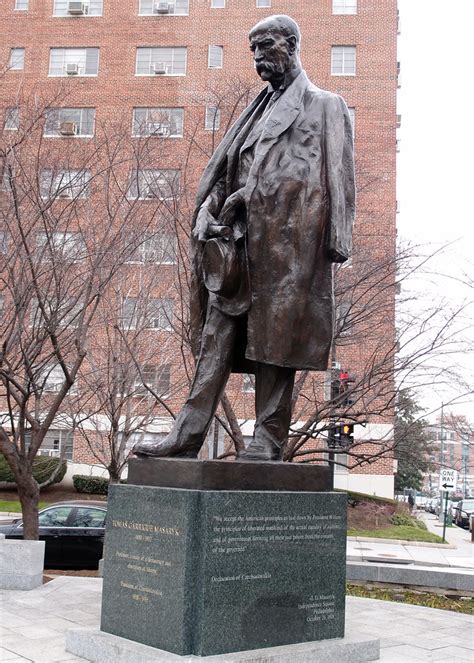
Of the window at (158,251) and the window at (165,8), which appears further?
the window at (165,8)

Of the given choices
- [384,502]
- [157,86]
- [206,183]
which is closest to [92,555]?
[206,183]

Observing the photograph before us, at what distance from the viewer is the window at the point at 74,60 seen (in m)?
39.3

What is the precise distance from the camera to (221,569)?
4.89m

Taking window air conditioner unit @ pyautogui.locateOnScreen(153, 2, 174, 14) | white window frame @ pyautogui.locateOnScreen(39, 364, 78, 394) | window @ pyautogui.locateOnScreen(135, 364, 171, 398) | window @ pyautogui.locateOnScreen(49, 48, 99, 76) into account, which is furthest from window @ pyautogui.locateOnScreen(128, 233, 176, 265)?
window air conditioner unit @ pyautogui.locateOnScreen(153, 2, 174, 14)

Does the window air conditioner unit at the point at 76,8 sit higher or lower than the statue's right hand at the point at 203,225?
higher

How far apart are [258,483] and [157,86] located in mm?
35292

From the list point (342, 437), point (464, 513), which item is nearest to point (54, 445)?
point (464, 513)

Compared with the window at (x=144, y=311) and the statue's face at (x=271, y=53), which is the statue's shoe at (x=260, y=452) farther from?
the window at (x=144, y=311)

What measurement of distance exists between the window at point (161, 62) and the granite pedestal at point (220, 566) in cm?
3530

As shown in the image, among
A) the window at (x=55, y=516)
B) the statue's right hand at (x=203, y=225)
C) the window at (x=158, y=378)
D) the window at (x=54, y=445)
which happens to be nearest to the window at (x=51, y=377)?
the window at (x=158, y=378)

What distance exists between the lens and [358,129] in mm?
32094

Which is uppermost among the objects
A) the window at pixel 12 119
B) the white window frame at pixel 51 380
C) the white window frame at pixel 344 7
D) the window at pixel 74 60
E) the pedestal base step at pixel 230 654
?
the white window frame at pixel 344 7

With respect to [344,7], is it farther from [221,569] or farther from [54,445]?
[221,569]

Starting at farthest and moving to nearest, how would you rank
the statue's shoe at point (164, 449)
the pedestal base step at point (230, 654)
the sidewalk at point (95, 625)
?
the sidewalk at point (95, 625)
the statue's shoe at point (164, 449)
the pedestal base step at point (230, 654)
